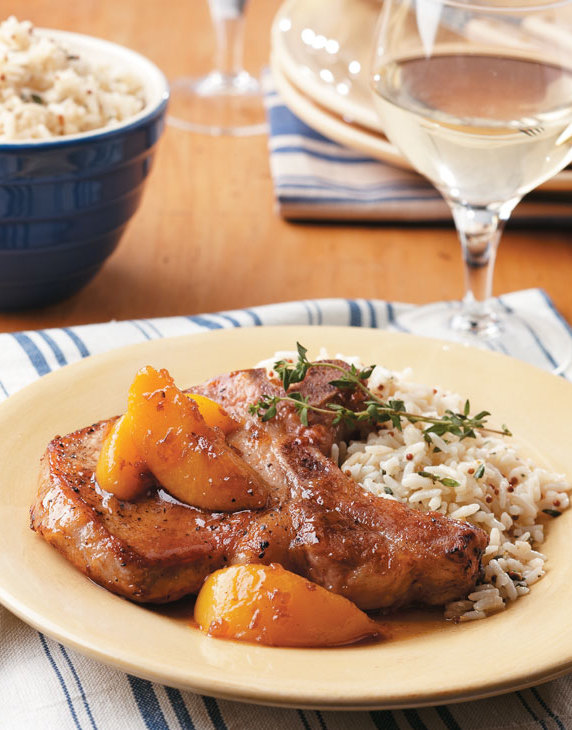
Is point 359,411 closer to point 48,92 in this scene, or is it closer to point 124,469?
point 124,469

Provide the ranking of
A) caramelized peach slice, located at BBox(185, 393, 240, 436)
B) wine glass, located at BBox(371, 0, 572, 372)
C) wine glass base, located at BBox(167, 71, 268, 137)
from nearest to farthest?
caramelized peach slice, located at BBox(185, 393, 240, 436) → wine glass, located at BBox(371, 0, 572, 372) → wine glass base, located at BBox(167, 71, 268, 137)

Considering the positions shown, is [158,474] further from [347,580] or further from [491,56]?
[491,56]

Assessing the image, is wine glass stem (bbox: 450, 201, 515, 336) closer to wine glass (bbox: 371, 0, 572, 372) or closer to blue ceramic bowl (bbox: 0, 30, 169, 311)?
wine glass (bbox: 371, 0, 572, 372)

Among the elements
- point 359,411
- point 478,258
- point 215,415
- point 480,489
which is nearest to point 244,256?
point 478,258

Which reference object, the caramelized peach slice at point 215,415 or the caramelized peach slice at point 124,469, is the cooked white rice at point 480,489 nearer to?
the caramelized peach slice at point 215,415

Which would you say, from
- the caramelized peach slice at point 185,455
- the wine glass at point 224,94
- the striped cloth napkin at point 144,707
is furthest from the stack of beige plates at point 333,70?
the striped cloth napkin at point 144,707

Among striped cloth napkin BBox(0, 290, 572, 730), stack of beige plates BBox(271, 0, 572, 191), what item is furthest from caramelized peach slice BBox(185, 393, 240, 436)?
stack of beige plates BBox(271, 0, 572, 191)
